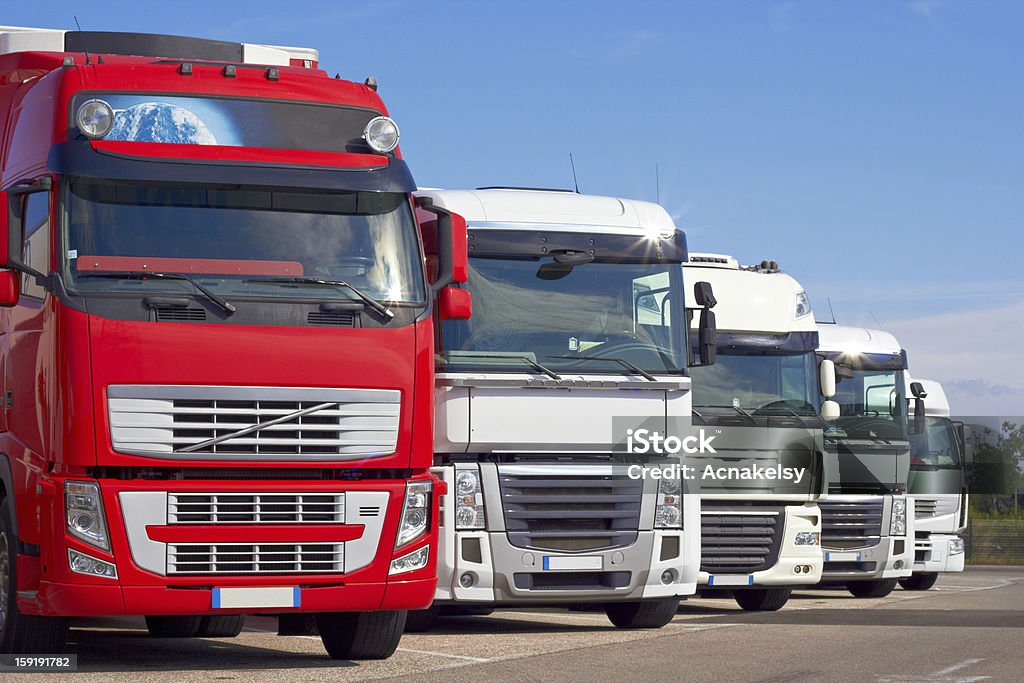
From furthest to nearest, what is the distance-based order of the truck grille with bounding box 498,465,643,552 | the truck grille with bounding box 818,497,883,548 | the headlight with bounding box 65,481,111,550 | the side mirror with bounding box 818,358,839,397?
the truck grille with bounding box 818,497,883,548 → the side mirror with bounding box 818,358,839,397 → the truck grille with bounding box 498,465,643,552 → the headlight with bounding box 65,481,111,550

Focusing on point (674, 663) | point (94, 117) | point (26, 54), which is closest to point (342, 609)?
point (674, 663)

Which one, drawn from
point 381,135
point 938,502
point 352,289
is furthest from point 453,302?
point 938,502

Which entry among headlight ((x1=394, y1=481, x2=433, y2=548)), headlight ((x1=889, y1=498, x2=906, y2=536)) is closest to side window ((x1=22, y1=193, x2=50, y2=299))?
headlight ((x1=394, y1=481, x2=433, y2=548))

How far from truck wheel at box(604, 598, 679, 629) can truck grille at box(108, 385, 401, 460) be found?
192 inches

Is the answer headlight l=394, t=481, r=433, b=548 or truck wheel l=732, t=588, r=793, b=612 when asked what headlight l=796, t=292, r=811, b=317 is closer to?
truck wheel l=732, t=588, r=793, b=612

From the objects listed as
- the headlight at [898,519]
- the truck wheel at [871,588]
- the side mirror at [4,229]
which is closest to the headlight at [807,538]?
the headlight at [898,519]

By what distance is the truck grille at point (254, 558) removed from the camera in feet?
33.4

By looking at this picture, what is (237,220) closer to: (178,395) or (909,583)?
(178,395)

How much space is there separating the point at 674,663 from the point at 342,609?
8.12ft

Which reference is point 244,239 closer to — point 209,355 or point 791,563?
point 209,355

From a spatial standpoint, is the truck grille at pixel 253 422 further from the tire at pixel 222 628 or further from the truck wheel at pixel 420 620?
the truck wheel at pixel 420 620

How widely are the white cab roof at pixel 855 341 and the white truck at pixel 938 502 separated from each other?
2390mm

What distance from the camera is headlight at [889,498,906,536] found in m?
19.5

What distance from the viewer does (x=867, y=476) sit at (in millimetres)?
19312
